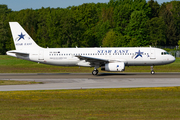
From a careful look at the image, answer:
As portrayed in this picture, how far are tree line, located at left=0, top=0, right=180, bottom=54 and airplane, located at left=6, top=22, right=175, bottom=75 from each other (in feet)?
178

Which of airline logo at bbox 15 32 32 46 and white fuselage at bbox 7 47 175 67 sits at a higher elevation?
airline logo at bbox 15 32 32 46

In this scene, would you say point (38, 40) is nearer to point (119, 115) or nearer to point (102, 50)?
point (102, 50)

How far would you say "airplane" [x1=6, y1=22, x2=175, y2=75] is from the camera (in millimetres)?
37812

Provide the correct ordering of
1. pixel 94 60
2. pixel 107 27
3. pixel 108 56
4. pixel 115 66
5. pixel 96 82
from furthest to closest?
1. pixel 107 27
2. pixel 108 56
3. pixel 94 60
4. pixel 115 66
5. pixel 96 82

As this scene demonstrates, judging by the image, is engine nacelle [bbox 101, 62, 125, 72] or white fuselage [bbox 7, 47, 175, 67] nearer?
engine nacelle [bbox 101, 62, 125, 72]

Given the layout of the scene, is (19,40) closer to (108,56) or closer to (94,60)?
Result: (94,60)

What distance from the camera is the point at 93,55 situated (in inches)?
1521

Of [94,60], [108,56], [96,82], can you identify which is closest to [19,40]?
[94,60]

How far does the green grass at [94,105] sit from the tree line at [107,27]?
73.3 metres

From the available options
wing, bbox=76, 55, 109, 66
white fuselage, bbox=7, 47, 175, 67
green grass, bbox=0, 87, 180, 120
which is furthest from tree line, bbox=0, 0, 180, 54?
green grass, bbox=0, 87, 180, 120

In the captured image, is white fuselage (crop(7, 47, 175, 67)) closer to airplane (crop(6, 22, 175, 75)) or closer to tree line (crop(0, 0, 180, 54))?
airplane (crop(6, 22, 175, 75))

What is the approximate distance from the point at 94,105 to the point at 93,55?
2253 centimetres

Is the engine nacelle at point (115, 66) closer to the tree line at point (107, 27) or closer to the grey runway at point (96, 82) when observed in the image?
the grey runway at point (96, 82)

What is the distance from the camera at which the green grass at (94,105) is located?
45.1 ft
